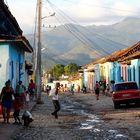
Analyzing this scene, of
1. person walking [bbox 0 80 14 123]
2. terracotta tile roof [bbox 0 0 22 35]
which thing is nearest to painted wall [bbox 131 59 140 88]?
terracotta tile roof [bbox 0 0 22 35]

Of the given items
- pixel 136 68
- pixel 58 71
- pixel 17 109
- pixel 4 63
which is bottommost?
pixel 17 109

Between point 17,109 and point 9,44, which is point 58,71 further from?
point 17,109

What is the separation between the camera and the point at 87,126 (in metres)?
17.9

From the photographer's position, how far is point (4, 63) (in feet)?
81.6

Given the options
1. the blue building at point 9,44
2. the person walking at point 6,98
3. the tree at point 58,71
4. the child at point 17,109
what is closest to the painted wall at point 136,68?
the blue building at point 9,44

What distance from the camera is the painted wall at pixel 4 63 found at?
977 inches

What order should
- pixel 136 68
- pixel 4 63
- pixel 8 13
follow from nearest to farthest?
pixel 8 13 < pixel 4 63 < pixel 136 68

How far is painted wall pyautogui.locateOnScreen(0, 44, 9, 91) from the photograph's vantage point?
2481 centimetres

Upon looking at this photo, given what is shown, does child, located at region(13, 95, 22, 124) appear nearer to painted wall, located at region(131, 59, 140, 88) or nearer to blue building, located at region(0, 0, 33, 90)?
blue building, located at region(0, 0, 33, 90)

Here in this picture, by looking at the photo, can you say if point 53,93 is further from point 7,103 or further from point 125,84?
point 125,84

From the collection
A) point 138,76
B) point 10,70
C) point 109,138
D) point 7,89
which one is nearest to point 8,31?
point 10,70

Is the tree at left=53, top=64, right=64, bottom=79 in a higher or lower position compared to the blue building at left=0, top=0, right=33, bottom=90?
higher

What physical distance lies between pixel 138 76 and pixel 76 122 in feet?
66.9

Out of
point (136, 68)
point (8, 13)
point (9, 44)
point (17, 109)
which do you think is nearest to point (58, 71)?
point (136, 68)
